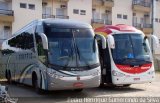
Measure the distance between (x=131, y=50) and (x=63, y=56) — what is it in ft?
14.0

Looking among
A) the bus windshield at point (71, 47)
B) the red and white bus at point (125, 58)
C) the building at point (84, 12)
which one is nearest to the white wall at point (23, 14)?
the building at point (84, 12)

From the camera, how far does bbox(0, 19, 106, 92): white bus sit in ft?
49.4

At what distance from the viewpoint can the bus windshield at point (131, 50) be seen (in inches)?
709

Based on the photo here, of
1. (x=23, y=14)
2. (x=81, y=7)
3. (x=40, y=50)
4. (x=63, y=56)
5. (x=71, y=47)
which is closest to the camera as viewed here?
(x=63, y=56)

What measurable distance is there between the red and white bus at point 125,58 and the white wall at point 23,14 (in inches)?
788

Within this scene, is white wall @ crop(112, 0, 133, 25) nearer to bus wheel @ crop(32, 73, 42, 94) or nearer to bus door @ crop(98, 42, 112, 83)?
bus door @ crop(98, 42, 112, 83)

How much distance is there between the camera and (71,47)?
15.5 metres

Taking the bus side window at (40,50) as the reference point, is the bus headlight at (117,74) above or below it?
below

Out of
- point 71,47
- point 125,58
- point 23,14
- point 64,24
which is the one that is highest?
point 23,14

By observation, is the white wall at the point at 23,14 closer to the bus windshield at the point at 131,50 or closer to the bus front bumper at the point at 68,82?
the bus windshield at the point at 131,50

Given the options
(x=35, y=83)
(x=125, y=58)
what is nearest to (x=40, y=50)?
(x=35, y=83)

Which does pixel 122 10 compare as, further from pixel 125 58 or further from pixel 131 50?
pixel 125 58

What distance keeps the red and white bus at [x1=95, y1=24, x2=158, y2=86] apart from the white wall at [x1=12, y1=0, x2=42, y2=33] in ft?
65.6

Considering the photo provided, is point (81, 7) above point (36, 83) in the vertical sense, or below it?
above
